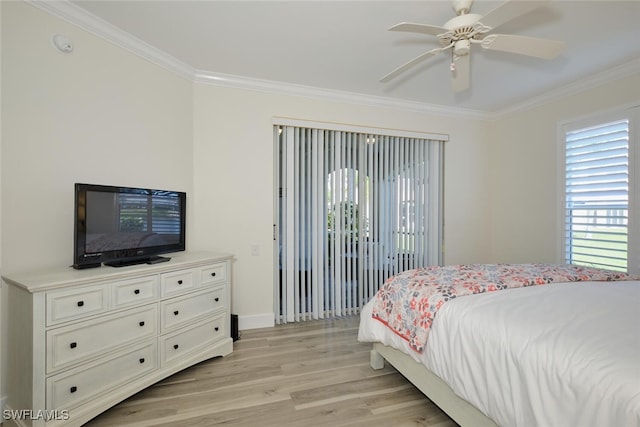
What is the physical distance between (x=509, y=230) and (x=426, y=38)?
112 inches

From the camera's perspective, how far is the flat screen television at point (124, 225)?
5.95 feet

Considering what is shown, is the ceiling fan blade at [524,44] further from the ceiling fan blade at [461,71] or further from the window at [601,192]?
the window at [601,192]

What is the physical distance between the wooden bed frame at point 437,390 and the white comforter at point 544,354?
4.4 inches

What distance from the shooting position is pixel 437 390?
166cm

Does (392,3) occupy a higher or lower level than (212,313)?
higher

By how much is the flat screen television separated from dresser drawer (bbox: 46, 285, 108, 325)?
24 centimetres

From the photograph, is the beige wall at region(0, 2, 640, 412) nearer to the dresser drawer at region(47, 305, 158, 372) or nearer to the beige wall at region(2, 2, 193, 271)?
the beige wall at region(2, 2, 193, 271)

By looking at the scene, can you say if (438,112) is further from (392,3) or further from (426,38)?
(392,3)

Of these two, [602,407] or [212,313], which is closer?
[602,407]

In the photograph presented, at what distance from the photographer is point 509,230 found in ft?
12.9

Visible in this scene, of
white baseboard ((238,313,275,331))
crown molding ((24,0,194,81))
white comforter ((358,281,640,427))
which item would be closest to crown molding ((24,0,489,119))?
crown molding ((24,0,194,81))

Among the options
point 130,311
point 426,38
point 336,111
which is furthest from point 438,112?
point 130,311

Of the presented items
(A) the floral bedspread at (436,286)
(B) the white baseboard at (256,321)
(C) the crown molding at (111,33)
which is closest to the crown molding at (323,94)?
(C) the crown molding at (111,33)

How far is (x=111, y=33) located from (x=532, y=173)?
455 centimetres
